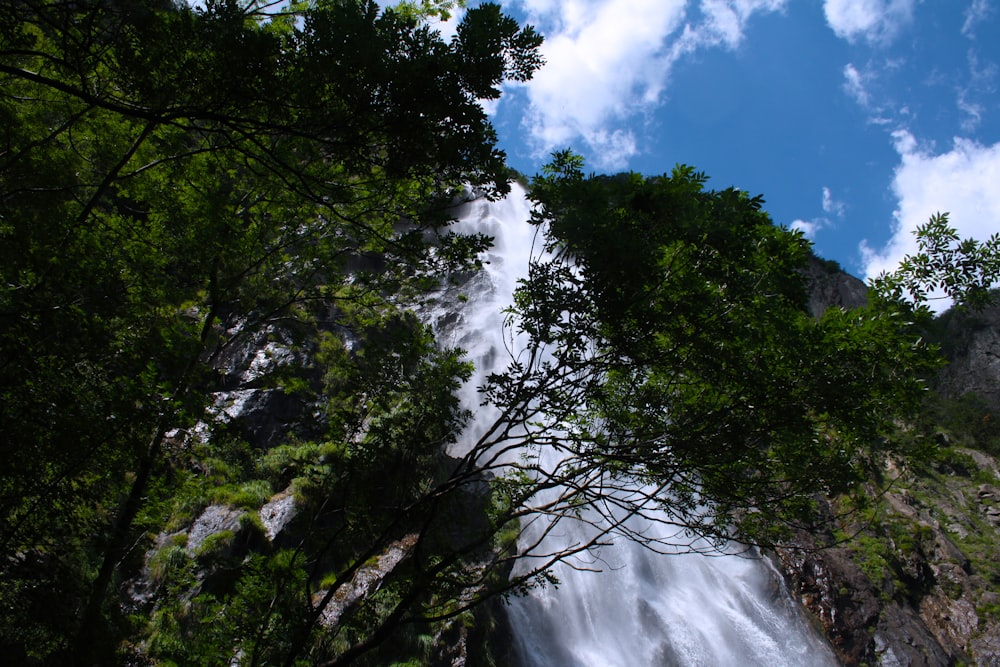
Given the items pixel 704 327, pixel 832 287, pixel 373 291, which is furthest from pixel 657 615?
pixel 832 287

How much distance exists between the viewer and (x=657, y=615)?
14.1m

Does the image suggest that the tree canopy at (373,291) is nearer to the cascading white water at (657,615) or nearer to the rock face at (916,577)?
the cascading white water at (657,615)

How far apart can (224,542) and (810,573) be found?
16659 mm

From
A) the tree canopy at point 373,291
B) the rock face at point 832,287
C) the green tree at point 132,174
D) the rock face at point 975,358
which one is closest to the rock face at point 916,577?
the tree canopy at point 373,291

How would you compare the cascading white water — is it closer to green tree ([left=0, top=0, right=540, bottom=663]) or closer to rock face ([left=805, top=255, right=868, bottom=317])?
green tree ([left=0, top=0, right=540, bottom=663])

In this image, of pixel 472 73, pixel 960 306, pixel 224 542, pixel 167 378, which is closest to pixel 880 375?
pixel 960 306

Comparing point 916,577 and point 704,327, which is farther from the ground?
point 704,327

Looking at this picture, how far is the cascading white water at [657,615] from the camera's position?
12766 millimetres

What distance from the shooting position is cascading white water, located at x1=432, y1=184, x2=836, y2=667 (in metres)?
12.8

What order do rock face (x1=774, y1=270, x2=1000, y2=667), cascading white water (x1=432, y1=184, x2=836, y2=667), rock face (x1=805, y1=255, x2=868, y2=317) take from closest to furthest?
1. cascading white water (x1=432, y1=184, x2=836, y2=667)
2. rock face (x1=774, y1=270, x2=1000, y2=667)
3. rock face (x1=805, y1=255, x2=868, y2=317)

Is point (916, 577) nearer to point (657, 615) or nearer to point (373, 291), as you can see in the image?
point (657, 615)

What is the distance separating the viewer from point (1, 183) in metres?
5.14

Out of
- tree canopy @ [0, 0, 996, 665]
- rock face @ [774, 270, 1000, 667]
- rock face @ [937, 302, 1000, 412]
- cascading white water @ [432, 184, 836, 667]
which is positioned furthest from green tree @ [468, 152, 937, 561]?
rock face @ [937, 302, 1000, 412]

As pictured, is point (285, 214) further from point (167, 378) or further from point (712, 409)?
point (712, 409)
